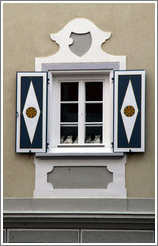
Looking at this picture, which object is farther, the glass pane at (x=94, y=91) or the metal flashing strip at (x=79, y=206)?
the glass pane at (x=94, y=91)

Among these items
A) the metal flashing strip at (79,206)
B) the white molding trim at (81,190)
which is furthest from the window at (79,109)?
the metal flashing strip at (79,206)

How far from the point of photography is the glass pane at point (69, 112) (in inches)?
412

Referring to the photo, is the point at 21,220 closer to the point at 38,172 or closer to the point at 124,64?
the point at 38,172

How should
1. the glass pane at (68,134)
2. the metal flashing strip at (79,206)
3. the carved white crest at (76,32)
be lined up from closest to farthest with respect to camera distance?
the metal flashing strip at (79,206) → the carved white crest at (76,32) → the glass pane at (68,134)

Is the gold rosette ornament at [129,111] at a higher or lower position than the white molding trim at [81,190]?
higher

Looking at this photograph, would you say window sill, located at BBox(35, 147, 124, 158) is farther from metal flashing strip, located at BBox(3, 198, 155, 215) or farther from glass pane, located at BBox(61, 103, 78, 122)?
metal flashing strip, located at BBox(3, 198, 155, 215)

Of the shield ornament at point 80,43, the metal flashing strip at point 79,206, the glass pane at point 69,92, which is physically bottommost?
the metal flashing strip at point 79,206

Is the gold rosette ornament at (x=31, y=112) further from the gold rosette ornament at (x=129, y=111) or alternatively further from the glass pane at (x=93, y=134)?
the gold rosette ornament at (x=129, y=111)

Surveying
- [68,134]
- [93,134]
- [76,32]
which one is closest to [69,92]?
[68,134]

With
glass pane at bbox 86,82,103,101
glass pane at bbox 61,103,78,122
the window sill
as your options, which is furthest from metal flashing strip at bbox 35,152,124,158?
glass pane at bbox 86,82,103,101

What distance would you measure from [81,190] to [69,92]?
5.42ft

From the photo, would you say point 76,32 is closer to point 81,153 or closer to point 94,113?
point 94,113

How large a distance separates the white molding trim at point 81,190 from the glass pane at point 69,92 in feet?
3.53

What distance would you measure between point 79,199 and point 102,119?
1.38 meters
